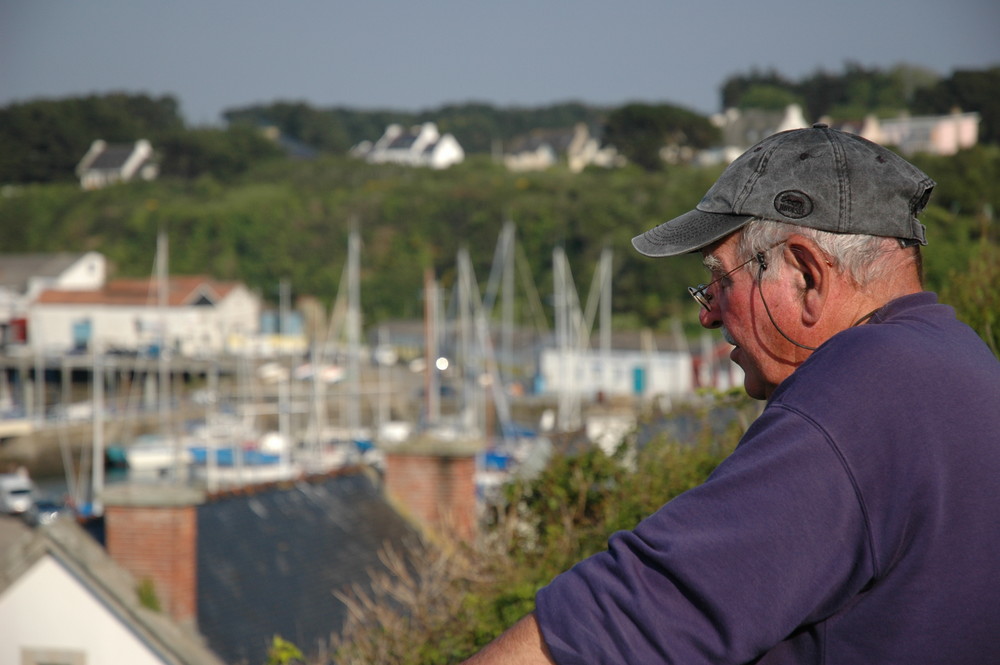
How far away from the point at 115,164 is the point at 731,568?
323 feet

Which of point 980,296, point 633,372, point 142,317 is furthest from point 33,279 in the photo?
point 980,296

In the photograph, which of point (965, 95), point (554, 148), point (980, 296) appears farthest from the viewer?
point (554, 148)

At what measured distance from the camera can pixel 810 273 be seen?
58.4 inches

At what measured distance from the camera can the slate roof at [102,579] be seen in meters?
9.17

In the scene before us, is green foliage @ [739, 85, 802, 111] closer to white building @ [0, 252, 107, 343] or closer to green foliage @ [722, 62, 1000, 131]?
green foliage @ [722, 62, 1000, 131]

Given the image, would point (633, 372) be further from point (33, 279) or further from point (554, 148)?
point (554, 148)

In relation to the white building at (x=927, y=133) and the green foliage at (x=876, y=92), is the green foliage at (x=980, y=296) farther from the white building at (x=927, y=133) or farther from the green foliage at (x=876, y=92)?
the white building at (x=927, y=133)

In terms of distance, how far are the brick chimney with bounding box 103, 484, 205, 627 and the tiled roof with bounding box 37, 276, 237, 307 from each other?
48.6 metres

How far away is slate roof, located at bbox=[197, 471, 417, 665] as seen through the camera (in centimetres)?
940

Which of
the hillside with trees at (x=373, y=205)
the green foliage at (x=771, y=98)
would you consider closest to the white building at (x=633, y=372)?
the hillside with trees at (x=373, y=205)

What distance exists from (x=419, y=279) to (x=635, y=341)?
18.5 meters

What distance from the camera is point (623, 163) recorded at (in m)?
Answer: 73.1

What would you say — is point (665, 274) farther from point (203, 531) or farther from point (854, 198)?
point (854, 198)

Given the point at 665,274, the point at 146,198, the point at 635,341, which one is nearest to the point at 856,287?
the point at 635,341
